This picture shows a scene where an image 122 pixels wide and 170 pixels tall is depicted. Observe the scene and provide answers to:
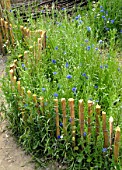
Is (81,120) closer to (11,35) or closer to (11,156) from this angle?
(11,156)

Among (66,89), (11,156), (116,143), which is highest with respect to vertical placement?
(66,89)

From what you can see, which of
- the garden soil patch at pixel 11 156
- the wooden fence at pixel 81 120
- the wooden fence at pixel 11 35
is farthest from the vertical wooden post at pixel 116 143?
the wooden fence at pixel 11 35

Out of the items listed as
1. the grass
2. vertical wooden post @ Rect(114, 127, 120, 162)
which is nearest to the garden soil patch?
the grass

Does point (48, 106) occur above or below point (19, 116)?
above

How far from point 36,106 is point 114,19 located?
2.18 metres

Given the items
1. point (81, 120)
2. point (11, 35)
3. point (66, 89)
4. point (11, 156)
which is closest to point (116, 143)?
point (81, 120)

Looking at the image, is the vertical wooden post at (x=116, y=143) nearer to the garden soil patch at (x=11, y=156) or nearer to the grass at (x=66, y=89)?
the grass at (x=66, y=89)

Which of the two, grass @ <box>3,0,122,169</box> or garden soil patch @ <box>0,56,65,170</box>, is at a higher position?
grass @ <box>3,0,122,169</box>

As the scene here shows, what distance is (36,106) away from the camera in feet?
10.6

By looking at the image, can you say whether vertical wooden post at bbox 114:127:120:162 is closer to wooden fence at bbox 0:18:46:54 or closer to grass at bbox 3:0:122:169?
grass at bbox 3:0:122:169

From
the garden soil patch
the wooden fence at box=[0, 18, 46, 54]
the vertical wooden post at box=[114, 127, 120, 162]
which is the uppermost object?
the wooden fence at box=[0, 18, 46, 54]

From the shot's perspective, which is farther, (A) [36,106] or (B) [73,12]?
(B) [73,12]

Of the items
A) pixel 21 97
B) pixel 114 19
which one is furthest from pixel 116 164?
pixel 114 19

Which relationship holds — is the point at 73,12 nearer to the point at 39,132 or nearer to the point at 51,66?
the point at 51,66
